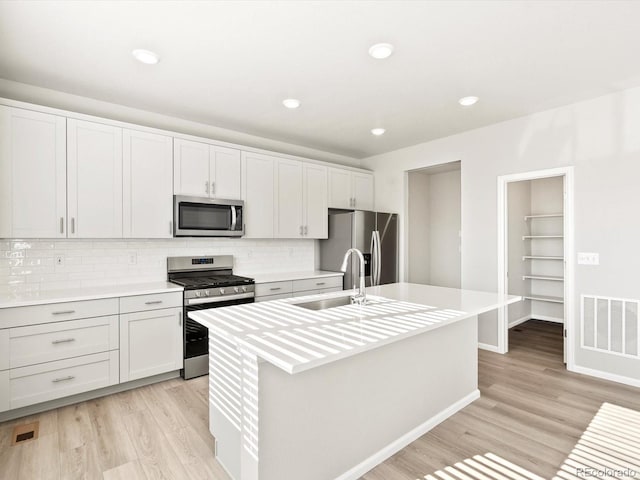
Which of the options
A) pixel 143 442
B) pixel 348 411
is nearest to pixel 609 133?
pixel 348 411

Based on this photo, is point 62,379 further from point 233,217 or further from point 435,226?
point 435,226

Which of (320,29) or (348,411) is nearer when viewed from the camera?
(348,411)

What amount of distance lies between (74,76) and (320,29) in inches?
82.4

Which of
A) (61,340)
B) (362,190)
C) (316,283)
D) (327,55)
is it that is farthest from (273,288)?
(327,55)

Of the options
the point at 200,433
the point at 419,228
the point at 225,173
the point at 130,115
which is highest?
the point at 130,115

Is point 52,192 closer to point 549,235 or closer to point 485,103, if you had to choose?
point 485,103

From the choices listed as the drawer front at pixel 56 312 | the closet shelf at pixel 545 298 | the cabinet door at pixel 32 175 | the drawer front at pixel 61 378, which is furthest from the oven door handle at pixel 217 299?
the closet shelf at pixel 545 298

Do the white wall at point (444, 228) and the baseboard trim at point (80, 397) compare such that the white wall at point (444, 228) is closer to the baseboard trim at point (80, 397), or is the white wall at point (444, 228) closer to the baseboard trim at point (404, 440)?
the baseboard trim at point (404, 440)

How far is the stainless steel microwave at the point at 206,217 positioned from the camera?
3.48 meters

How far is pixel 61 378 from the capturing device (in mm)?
2693

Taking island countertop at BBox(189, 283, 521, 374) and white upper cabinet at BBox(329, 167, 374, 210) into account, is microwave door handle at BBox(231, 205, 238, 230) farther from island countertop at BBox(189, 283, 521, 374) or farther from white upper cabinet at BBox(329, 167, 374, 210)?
island countertop at BBox(189, 283, 521, 374)

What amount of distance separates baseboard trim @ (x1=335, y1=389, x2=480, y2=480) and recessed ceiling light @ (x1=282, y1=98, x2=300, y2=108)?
9.48 feet

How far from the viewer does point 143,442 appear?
2271 mm

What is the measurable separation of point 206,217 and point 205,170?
499 mm
